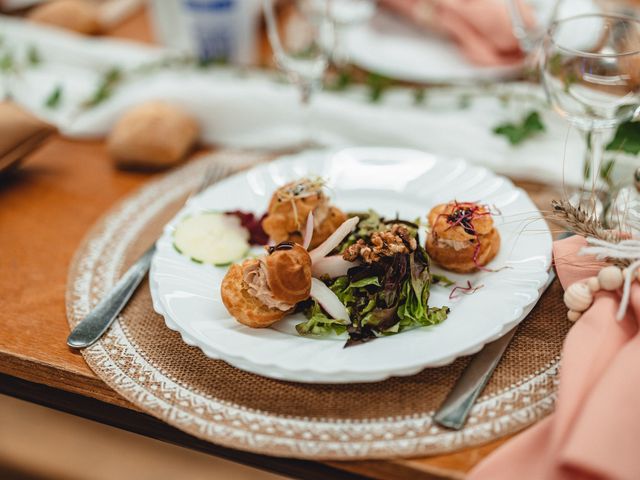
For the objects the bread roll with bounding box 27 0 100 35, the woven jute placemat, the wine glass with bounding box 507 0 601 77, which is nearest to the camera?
the woven jute placemat

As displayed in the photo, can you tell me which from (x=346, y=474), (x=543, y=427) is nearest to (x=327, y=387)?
(x=346, y=474)

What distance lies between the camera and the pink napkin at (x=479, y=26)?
5.07 feet

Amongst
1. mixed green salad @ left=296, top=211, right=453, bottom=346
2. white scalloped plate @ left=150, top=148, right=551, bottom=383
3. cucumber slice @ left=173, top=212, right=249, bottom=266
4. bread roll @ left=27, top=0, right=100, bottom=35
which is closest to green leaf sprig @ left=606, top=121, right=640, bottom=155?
white scalloped plate @ left=150, top=148, right=551, bottom=383

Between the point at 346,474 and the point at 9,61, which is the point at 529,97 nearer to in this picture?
the point at 346,474

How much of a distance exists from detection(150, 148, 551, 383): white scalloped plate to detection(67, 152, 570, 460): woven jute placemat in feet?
0.15

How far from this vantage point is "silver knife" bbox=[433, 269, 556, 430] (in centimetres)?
75

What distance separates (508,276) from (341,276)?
0.22 metres

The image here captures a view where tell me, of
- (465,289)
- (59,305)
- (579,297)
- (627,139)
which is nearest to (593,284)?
(579,297)

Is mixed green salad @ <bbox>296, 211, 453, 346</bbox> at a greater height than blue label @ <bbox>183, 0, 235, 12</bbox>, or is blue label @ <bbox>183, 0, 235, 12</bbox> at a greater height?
blue label @ <bbox>183, 0, 235, 12</bbox>

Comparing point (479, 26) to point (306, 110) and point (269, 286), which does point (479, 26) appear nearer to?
point (306, 110)

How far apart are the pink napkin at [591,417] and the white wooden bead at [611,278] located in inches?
0.6

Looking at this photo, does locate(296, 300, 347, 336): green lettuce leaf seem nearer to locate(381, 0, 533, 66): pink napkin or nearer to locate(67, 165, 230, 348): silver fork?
locate(67, 165, 230, 348): silver fork

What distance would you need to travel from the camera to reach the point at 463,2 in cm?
163

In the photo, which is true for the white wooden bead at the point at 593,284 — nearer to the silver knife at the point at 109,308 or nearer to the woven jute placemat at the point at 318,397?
the woven jute placemat at the point at 318,397
